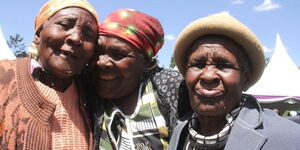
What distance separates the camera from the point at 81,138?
252cm

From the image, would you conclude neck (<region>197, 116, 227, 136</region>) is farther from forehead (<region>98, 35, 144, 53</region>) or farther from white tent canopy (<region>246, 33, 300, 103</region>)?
white tent canopy (<region>246, 33, 300, 103</region>)

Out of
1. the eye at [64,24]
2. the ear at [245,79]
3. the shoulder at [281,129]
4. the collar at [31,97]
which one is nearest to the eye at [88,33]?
the eye at [64,24]

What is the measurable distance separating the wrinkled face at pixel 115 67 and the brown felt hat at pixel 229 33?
59 cm

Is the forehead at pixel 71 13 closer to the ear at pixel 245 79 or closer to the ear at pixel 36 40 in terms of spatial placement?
the ear at pixel 36 40

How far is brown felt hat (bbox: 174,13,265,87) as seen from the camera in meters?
1.92

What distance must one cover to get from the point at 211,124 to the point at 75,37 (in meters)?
1.09

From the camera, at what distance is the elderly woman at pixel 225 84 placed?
1.85 meters

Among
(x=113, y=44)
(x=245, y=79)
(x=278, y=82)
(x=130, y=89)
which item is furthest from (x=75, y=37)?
(x=278, y=82)

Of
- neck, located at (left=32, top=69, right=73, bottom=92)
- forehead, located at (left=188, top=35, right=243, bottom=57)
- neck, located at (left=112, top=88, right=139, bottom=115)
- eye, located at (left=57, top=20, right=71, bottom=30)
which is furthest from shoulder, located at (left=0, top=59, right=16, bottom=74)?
forehead, located at (left=188, top=35, right=243, bottom=57)

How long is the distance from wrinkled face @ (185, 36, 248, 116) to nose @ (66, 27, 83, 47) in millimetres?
860

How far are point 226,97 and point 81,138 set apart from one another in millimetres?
1130

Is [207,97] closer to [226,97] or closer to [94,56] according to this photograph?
[226,97]

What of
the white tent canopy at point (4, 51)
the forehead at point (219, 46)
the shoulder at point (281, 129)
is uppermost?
the forehead at point (219, 46)

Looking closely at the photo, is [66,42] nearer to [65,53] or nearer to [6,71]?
[65,53]
